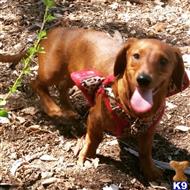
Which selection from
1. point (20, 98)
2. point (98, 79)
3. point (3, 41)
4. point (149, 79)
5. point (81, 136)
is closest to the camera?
point (149, 79)

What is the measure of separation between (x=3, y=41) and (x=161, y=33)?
4.91 feet

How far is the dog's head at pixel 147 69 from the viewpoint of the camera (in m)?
2.67

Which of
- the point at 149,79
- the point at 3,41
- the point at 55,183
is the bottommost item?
the point at 55,183

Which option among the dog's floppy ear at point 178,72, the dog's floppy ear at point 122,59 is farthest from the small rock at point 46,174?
the dog's floppy ear at point 178,72

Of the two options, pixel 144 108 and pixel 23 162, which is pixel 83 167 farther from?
pixel 144 108

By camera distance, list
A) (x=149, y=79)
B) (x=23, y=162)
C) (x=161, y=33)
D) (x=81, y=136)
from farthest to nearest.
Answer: (x=161, y=33)
(x=81, y=136)
(x=23, y=162)
(x=149, y=79)

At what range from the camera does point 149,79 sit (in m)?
2.61

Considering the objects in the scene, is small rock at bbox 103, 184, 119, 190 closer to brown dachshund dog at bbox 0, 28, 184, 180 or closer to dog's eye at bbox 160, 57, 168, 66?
brown dachshund dog at bbox 0, 28, 184, 180

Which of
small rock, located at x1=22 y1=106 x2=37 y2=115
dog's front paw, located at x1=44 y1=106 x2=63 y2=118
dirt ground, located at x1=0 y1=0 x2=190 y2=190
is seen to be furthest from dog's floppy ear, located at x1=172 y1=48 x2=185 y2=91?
small rock, located at x1=22 y1=106 x2=37 y2=115

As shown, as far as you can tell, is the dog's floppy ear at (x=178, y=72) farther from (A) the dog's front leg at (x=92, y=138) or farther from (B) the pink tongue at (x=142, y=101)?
(A) the dog's front leg at (x=92, y=138)

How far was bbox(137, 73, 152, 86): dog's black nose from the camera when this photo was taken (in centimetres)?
260

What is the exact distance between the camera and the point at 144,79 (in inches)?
102

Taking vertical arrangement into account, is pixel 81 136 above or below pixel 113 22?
below

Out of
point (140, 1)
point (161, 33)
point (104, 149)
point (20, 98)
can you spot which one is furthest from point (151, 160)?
point (140, 1)
